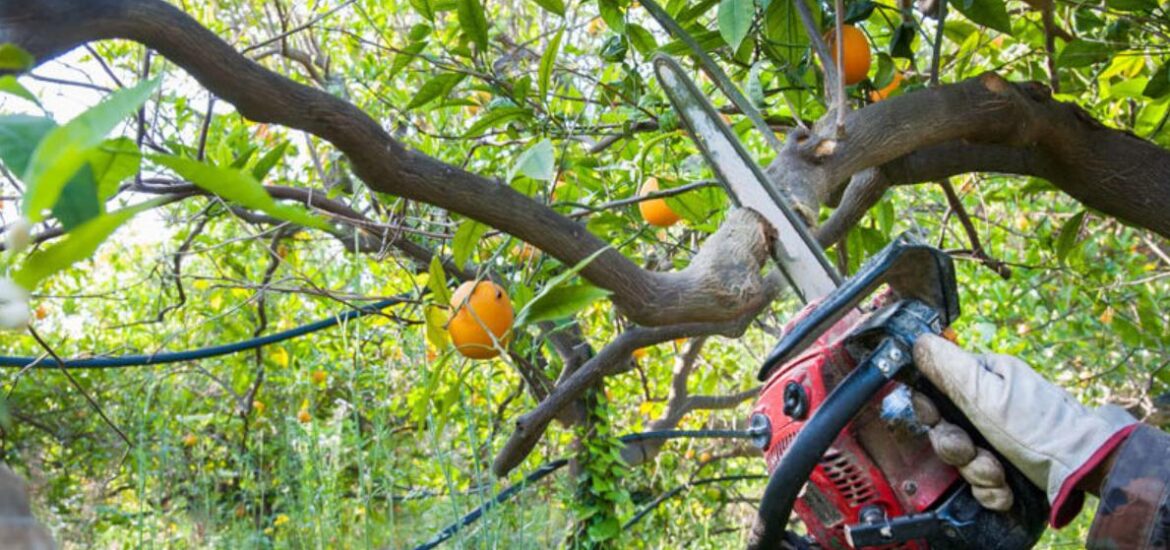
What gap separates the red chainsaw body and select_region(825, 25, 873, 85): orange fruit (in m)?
0.56

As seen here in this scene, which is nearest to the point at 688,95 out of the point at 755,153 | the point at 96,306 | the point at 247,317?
the point at 755,153

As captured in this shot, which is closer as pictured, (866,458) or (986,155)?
(866,458)

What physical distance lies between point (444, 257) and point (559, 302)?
1.24 meters

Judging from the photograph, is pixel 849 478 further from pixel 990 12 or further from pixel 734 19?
pixel 990 12

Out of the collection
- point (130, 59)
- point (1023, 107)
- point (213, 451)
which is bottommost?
point (1023, 107)

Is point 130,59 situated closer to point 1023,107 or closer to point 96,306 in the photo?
point 96,306

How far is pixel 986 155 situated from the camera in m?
1.80

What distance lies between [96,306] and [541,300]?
3.69 meters

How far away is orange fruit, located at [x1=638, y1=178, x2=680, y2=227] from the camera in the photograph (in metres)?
2.05

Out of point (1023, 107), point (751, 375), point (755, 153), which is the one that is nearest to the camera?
point (1023, 107)

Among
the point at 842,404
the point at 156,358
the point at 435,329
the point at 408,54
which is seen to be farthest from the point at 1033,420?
the point at 156,358

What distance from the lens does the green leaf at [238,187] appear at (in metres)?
0.34

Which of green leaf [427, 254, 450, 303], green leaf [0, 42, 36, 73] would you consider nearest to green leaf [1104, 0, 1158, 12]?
green leaf [427, 254, 450, 303]

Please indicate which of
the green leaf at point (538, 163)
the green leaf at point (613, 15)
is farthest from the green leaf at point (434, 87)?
the green leaf at point (538, 163)
